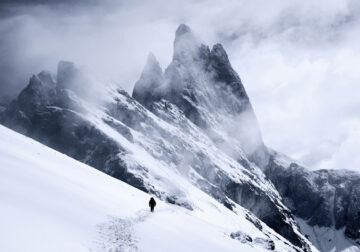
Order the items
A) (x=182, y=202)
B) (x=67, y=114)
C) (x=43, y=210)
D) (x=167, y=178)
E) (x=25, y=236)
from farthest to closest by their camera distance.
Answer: (x=67, y=114) < (x=167, y=178) < (x=182, y=202) < (x=43, y=210) < (x=25, y=236)

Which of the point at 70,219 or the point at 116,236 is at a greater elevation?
the point at 70,219

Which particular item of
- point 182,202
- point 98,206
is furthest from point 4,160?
point 182,202

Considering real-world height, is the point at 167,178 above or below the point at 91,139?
below

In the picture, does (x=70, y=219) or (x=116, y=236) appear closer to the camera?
(x=70, y=219)

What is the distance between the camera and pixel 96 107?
19988 cm

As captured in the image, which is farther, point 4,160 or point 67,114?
point 67,114

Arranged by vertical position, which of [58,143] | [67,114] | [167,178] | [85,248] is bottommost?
[85,248]

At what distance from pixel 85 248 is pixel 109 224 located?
546 cm

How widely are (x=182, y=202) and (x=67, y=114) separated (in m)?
118

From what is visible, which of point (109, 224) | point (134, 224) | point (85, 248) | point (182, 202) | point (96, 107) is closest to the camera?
point (85, 248)

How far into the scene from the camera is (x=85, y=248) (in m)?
16.9

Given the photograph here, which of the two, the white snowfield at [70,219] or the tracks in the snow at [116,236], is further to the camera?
the tracks in the snow at [116,236]

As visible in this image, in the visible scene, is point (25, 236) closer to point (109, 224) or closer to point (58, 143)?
point (109, 224)

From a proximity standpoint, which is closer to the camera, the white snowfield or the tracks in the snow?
the white snowfield
